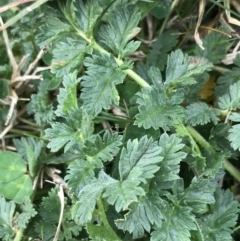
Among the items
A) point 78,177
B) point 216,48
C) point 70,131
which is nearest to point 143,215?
point 78,177

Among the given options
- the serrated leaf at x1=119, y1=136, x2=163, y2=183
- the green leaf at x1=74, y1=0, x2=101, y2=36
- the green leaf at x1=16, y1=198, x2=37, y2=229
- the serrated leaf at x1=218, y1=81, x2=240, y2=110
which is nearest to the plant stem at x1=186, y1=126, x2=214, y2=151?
the serrated leaf at x1=218, y1=81, x2=240, y2=110

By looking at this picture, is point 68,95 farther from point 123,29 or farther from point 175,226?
point 175,226

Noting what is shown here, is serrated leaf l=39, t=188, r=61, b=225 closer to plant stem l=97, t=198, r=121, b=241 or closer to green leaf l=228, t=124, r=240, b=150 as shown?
plant stem l=97, t=198, r=121, b=241

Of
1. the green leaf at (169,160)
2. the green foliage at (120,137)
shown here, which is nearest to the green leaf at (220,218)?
the green foliage at (120,137)

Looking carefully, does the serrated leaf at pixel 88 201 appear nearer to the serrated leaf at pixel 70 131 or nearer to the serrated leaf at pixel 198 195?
the serrated leaf at pixel 70 131

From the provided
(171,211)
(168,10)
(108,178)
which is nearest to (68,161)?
(108,178)

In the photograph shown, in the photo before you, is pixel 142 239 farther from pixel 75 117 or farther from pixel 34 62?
pixel 34 62
